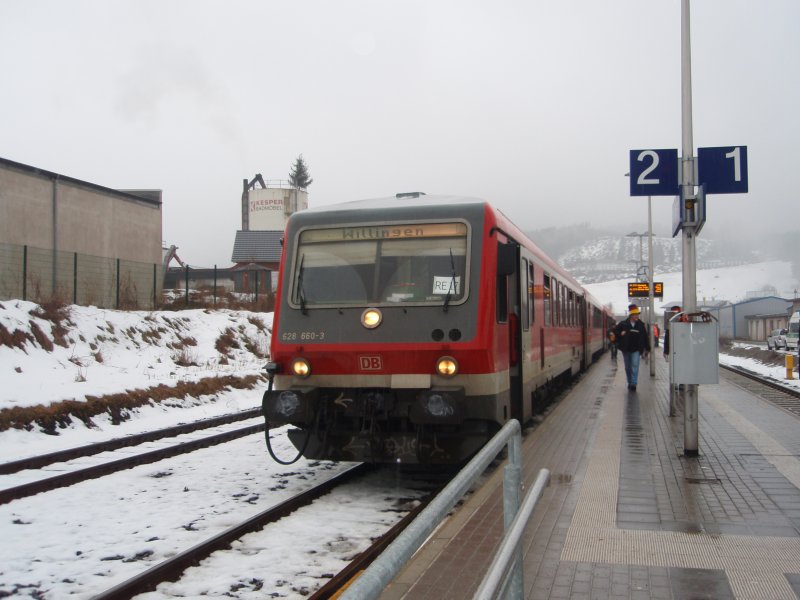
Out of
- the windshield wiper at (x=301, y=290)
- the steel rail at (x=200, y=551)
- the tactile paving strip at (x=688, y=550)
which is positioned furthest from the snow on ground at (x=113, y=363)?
the tactile paving strip at (x=688, y=550)

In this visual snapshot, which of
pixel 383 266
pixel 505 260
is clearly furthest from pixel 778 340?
pixel 383 266

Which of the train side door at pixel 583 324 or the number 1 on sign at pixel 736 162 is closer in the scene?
the number 1 on sign at pixel 736 162

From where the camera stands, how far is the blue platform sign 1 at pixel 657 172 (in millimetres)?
A: 8891

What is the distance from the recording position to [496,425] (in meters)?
7.19

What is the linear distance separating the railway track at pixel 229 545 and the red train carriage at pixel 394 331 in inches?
27.3

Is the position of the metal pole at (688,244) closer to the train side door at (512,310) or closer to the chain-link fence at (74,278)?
the train side door at (512,310)

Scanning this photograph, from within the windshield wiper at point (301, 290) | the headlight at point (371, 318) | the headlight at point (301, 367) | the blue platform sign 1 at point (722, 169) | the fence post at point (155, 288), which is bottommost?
the headlight at point (301, 367)

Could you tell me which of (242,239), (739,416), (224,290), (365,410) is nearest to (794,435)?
(739,416)

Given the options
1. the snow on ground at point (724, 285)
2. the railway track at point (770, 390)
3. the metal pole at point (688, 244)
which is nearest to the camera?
the metal pole at point (688, 244)

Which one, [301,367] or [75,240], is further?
[75,240]

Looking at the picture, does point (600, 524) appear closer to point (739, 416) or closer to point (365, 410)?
point (365, 410)

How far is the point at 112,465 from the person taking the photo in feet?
28.3

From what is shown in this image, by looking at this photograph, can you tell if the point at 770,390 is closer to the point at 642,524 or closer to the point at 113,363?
the point at 642,524

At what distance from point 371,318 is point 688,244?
3937 mm
